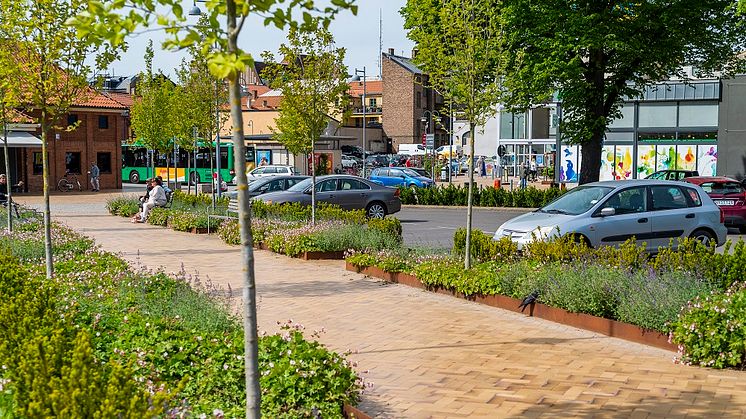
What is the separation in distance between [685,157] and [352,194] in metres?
23.7

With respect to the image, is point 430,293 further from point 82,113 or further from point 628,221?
point 82,113

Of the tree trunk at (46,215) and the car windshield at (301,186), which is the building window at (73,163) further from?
the tree trunk at (46,215)

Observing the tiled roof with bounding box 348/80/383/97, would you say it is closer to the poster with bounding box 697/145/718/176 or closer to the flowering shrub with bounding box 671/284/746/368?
the poster with bounding box 697/145/718/176

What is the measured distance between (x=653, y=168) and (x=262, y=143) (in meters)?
26.0

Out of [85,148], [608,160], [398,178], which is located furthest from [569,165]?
[85,148]

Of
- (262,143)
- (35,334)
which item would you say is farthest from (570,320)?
(262,143)

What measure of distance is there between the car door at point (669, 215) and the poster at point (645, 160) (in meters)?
28.3

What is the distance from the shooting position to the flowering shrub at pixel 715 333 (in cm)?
714

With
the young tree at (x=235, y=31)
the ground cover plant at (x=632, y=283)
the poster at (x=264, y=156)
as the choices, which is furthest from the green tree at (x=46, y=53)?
the poster at (x=264, y=156)

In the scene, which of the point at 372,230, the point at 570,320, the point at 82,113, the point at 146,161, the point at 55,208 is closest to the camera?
the point at 570,320

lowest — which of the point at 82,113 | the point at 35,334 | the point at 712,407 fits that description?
the point at 712,407

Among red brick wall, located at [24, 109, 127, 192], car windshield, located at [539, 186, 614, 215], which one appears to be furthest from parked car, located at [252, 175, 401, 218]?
red brick wall, located at [24, 109, 127, 192]

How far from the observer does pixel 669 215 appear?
44.9ft

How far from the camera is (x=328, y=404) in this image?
554 centimetres
